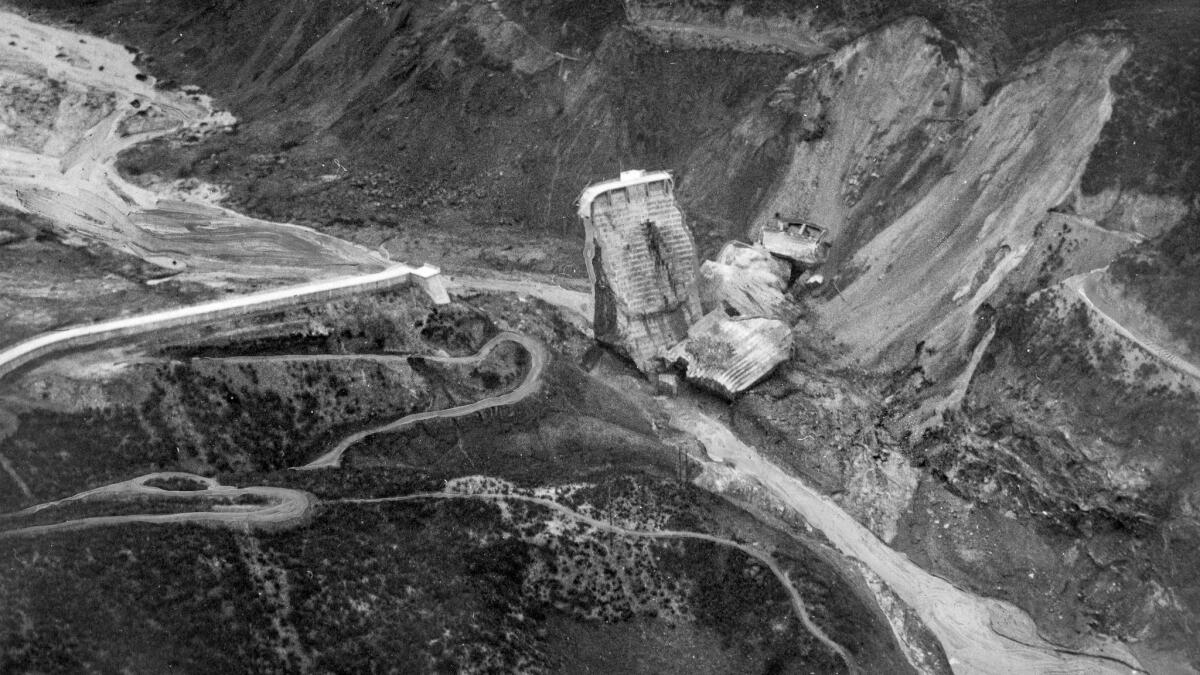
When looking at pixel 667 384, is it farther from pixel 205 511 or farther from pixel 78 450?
pixel 78 450

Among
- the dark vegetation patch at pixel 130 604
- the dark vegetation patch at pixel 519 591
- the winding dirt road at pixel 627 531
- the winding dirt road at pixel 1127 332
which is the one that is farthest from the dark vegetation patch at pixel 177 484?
the winding dirt road at pixel 1127 332

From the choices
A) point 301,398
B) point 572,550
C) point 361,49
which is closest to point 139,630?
point 301,398

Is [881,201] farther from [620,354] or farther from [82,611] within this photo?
[82,611]

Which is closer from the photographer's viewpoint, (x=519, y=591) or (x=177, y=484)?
(x=177, y=484)

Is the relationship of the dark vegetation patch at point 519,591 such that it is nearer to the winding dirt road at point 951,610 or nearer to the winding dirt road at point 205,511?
the winding dirt road at point 205,511

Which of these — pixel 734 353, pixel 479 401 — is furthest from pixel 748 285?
pixel 479 401
